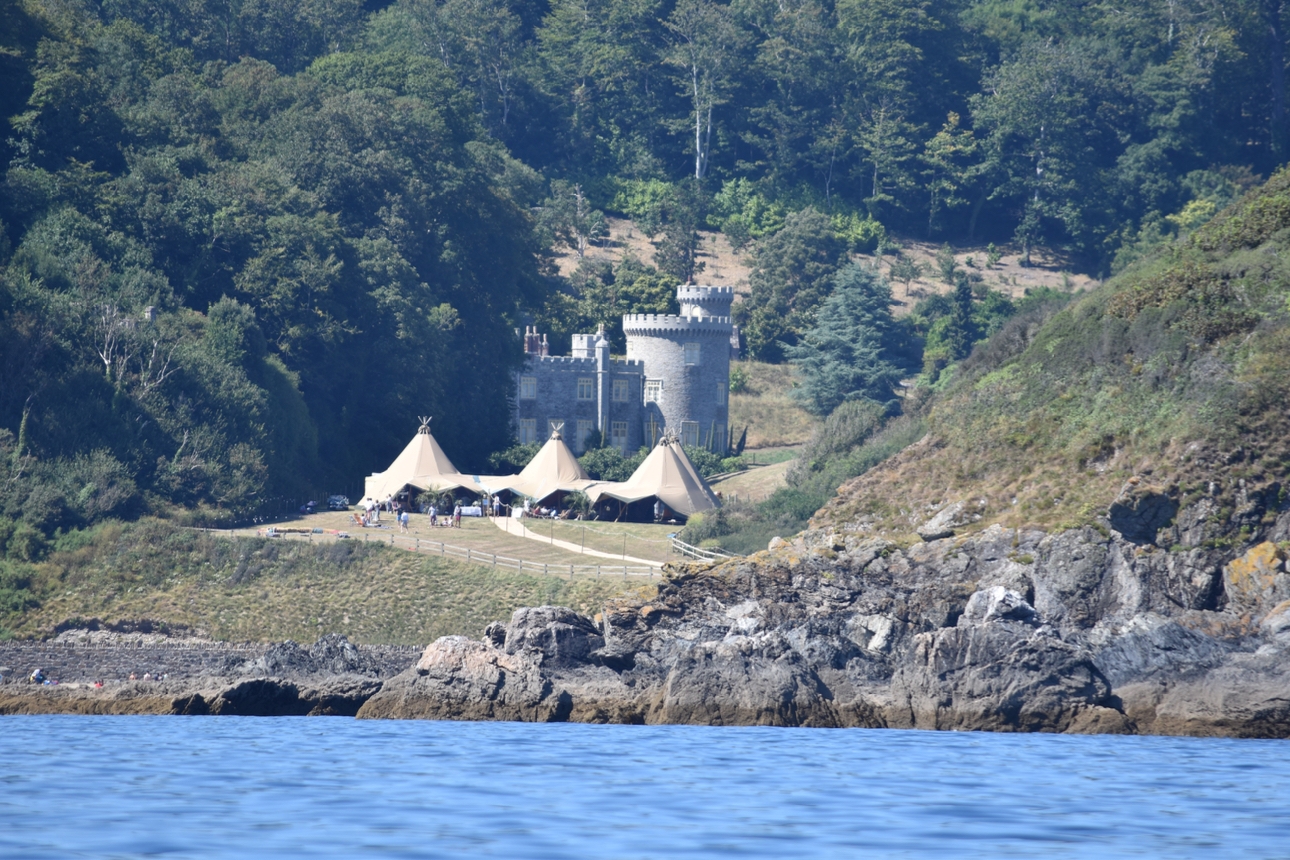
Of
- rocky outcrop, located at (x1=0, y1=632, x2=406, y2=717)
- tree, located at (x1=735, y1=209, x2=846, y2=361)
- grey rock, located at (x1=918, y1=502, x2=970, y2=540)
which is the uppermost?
tree, located at (x1=735, y1=209, x2=846, y2=361)

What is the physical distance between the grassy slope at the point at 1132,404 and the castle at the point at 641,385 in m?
33.3

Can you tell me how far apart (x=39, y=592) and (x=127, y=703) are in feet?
63.5

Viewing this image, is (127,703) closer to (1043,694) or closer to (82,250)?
(1043,694)

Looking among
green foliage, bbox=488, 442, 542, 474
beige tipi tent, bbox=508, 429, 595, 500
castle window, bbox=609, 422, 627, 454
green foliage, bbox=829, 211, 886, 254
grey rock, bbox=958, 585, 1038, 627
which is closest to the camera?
grey rock, bbox=958, 585, 1038, 627

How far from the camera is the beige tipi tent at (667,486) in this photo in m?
59.2

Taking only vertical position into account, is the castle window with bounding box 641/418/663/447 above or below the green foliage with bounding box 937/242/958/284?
below

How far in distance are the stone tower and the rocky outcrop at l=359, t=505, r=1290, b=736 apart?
41.4 m

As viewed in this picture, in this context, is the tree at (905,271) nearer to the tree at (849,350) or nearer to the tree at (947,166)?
the tree at (947,166)

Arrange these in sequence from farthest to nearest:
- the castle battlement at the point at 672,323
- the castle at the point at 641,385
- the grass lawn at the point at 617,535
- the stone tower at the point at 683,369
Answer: the castle battlement at the point at 672,323, the stone tower at the point at 683,369, the castle at the point at 641,385, the grass lawn at the point at 617,535

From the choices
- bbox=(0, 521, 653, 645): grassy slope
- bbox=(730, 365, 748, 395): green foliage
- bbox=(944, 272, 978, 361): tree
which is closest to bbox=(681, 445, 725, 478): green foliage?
bbox=(730, 365, 748, 395): green foliage

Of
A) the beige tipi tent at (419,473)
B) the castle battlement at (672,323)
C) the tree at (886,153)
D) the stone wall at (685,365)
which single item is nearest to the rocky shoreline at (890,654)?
the beige tipi tent at (419,473)

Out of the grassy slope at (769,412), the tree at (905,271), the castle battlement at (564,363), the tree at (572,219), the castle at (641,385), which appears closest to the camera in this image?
the castle at (641,385)

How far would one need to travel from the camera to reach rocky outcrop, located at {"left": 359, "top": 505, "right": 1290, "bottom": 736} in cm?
2792

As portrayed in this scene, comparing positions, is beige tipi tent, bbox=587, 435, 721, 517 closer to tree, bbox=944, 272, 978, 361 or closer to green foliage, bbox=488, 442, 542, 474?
green foliage, bbox=488, 442, 542, 474
